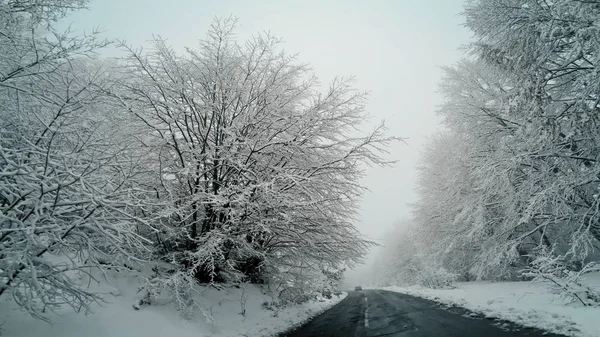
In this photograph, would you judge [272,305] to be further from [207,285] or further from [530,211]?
[530,211]

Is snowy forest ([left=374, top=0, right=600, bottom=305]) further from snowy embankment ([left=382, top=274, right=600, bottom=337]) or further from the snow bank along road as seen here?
the snow bank along road

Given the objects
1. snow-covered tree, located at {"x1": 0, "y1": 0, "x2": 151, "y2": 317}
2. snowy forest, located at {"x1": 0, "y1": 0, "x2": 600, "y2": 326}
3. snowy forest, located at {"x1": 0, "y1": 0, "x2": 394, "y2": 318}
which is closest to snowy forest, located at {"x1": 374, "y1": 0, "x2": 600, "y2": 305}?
snowy forest, located at {"x1": 0, "y1": 0, "x2": 600, "y2": 326}

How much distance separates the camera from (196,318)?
6934 millimetres

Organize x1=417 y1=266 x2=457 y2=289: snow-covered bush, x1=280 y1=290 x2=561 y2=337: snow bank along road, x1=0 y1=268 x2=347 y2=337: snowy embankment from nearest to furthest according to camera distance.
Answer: x1=0 y1=268 x2=347 y2=337: snowy embankment, x1=280 y1=290 x2=561 y2=337: snow bank along road, x1=417 y1=266 x2=457 y2=289: snow-covered bush

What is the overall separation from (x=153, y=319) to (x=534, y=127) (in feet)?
34.7

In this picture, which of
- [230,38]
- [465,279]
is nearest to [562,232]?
[465,279]

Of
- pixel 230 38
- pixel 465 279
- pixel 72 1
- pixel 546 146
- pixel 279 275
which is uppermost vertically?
pixel 230 38

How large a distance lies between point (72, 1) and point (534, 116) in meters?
11.0

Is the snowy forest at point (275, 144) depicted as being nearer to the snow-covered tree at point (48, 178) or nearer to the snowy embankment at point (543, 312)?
the snow-covered tree at point (48, 178)

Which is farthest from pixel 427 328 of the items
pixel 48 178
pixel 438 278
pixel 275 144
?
pixel 438 278

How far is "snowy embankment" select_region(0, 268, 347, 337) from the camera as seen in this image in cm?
458

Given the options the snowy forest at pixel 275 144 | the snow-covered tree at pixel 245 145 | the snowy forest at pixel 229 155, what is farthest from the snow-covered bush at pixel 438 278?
the snow-covered tree at pixel 245 145

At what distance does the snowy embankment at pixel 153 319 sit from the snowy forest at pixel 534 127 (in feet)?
23.3

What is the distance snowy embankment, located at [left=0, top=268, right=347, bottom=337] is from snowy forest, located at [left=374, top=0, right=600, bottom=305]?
280 inches
